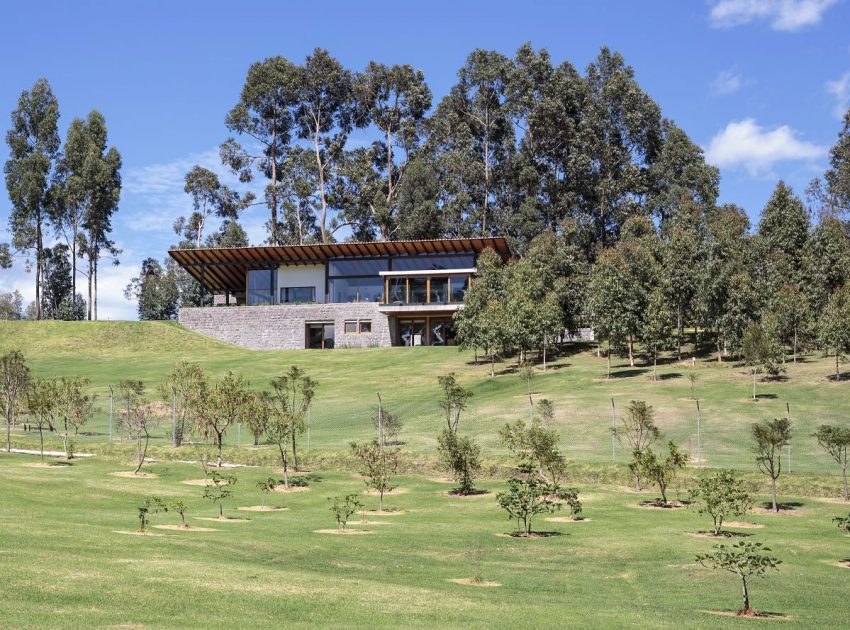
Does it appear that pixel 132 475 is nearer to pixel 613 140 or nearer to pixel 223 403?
pixel 223 403

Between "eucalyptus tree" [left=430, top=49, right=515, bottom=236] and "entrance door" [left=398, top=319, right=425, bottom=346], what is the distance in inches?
711

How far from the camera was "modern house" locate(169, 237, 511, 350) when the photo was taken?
90.8 m

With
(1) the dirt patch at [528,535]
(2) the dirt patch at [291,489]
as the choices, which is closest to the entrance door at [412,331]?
(2) the dirt patch at [291,489]

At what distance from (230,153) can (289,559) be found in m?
101

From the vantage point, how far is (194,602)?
50.8ft

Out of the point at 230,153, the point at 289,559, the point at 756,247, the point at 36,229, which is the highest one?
the point at 230,153

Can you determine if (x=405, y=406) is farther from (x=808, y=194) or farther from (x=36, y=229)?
(x=808, y=194)

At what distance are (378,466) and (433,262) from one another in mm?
58697

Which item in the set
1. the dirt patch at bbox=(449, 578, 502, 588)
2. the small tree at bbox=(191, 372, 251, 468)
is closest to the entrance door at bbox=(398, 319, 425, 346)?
the small tree at bbox=(191, 372, 251, 468)

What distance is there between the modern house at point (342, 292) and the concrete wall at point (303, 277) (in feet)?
0.36

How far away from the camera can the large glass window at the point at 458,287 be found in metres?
89.2

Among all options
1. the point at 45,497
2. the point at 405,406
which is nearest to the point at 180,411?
the point at 405,406

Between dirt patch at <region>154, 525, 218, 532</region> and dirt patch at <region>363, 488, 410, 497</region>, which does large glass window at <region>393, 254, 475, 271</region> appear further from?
dirt patch at <region>154, 525, 218, 532</region>

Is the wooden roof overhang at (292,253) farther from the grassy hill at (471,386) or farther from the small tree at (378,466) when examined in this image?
the small tree at (378,466)
